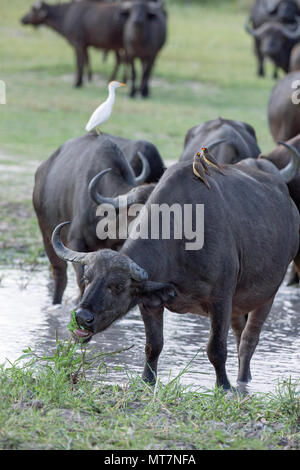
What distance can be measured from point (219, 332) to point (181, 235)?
0.57 m

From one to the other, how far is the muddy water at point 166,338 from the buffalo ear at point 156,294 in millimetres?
513

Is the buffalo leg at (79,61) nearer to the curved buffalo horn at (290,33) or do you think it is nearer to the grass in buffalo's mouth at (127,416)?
the curved buffalo horn at (290,33)

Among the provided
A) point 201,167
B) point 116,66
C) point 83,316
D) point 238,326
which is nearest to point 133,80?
point 116,66

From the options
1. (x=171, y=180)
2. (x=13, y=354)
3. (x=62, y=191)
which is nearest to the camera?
(x=171, y=180)

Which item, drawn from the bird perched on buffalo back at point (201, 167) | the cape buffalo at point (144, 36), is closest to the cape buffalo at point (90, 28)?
the cape buffalo at point (144, 36)

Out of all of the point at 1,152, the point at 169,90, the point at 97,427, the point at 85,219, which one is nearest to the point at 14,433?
the point at 97,427

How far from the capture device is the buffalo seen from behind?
21172 mm

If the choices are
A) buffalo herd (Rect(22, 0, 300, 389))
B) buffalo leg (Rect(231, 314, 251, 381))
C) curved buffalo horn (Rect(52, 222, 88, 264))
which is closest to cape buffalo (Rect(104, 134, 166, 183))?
buffalo herd (Rect(22, 0, 300, 389))

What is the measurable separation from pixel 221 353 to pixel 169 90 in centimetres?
1777

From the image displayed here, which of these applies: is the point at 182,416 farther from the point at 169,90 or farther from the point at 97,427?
the point at 169,90

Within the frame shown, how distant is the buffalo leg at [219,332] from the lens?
204 inches

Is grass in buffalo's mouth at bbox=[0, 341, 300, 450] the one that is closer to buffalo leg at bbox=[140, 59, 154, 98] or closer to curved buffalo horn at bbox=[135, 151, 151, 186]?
curved buffalo horn at bbox=[135, 151, 151, 186]

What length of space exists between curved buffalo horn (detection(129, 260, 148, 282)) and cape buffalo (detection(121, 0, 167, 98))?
55.0 feet
